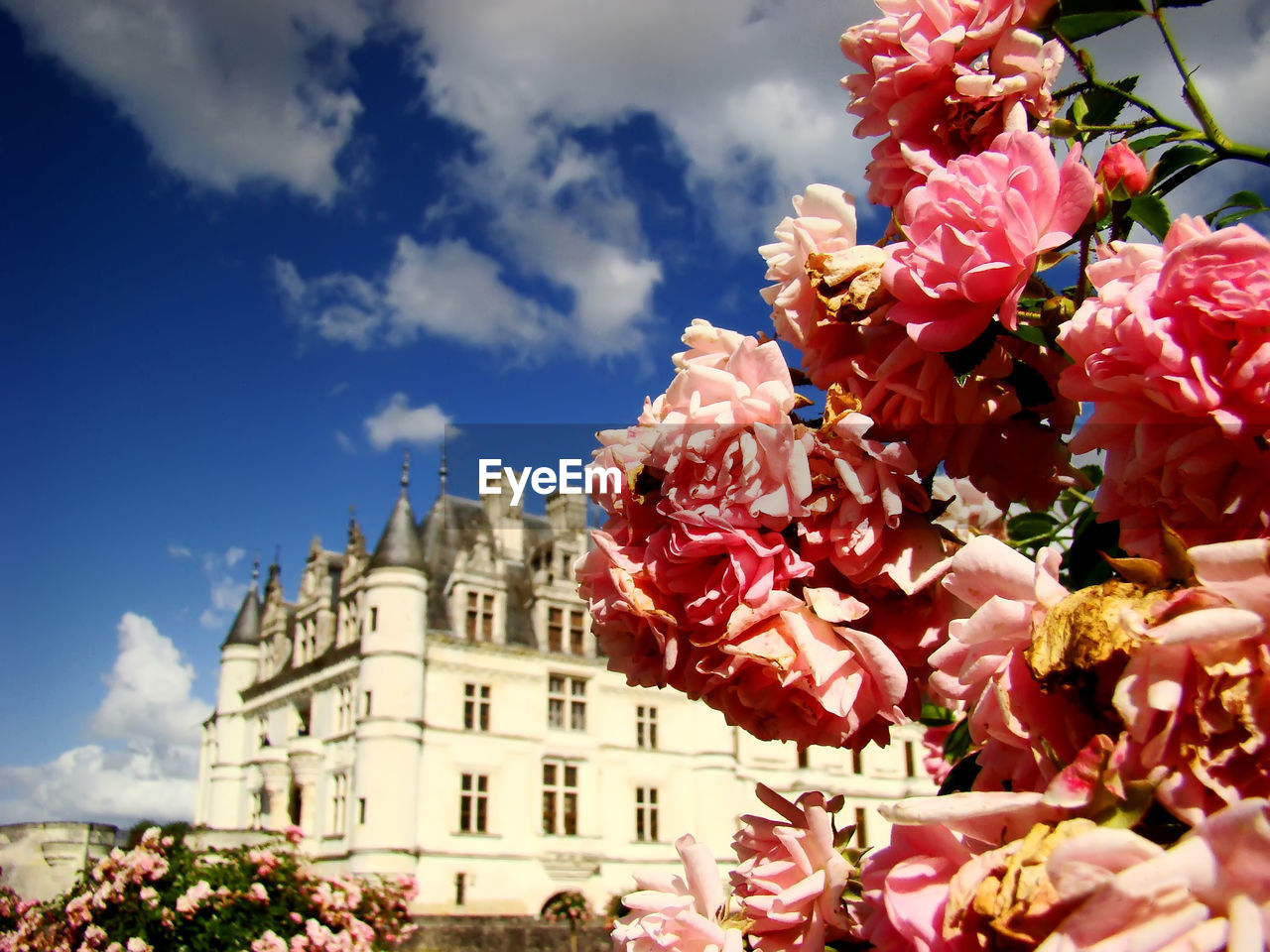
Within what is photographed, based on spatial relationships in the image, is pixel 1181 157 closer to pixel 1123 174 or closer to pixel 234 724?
pixel 1123 174

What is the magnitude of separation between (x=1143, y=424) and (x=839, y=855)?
472 mm

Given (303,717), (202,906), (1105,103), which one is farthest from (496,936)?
(1105,103)

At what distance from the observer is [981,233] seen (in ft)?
2.88

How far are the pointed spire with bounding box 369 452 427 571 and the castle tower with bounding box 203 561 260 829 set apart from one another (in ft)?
25.6

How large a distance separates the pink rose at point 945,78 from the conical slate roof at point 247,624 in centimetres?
3120

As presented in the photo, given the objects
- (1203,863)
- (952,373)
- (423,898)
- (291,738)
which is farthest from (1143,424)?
(291,738)

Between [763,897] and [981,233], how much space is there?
0.65 meters

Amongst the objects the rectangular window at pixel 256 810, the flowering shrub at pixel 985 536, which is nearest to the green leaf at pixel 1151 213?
the flowering shrub at pixel 985 536

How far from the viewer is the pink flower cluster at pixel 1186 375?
2.27ft

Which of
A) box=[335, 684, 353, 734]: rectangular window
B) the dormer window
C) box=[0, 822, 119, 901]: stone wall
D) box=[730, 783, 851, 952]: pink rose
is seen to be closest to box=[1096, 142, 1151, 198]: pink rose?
box=[730, 783, 851, 952]: pink rose

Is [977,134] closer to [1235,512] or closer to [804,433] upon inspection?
[804,433]

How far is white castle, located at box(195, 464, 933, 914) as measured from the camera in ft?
73.5

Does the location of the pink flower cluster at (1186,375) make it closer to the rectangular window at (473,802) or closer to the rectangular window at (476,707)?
the rectangular window at (473,802)

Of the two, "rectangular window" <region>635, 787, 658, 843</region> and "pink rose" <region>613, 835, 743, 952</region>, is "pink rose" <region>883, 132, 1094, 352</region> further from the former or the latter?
"rectangular window" <region>635, 787, 658, 843</region>
